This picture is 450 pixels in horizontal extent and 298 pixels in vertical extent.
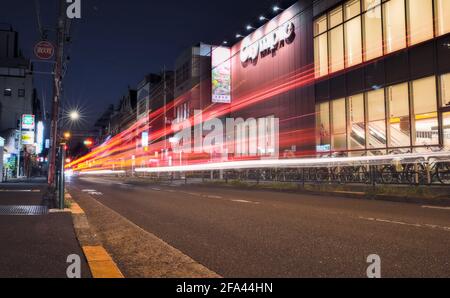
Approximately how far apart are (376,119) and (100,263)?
78.3 feet

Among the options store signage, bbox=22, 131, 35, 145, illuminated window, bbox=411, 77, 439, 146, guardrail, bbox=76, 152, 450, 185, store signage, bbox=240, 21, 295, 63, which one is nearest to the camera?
guardrail, bbox=76, 152, 450, 185

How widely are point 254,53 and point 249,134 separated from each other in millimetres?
7441

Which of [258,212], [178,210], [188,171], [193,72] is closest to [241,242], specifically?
[258,212]

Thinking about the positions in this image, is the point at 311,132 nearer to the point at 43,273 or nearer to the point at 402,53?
the point at 402,53

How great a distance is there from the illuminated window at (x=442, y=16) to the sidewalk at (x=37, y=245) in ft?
66.9

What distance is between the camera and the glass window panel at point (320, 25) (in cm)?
3128

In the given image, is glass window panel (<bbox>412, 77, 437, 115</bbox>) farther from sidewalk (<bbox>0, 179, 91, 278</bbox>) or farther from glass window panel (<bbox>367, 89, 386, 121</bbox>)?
sidewalk (<bbox>0, 179, 91, 278</bbox>)

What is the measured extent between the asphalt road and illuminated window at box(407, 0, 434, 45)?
49.0ft

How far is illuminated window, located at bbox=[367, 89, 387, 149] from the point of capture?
85.1 ft

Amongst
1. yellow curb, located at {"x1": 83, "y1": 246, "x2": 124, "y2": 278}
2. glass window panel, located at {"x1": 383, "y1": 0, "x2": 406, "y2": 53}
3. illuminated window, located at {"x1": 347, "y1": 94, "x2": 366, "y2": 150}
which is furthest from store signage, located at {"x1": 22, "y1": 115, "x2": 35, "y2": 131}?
yellow curb, located at {"x1": 83, "y1": 246, "x2": 124, "y2": 278}

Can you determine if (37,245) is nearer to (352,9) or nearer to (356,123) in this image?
(356,123)

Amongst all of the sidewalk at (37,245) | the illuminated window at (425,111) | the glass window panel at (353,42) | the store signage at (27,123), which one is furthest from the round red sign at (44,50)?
the store signage at (27,123)

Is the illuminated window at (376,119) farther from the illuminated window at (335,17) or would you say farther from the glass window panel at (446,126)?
the illuminated window at (335,17)

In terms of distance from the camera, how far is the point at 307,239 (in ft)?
23.0
